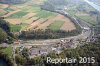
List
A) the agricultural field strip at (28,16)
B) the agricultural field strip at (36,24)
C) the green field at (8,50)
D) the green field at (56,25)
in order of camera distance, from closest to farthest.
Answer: the green field at (8,50) → the agricultural field strip at (36,24) → the green field at (56,25) → the agricultural field strip at (28,16)

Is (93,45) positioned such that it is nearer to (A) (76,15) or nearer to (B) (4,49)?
(B) (4,49)

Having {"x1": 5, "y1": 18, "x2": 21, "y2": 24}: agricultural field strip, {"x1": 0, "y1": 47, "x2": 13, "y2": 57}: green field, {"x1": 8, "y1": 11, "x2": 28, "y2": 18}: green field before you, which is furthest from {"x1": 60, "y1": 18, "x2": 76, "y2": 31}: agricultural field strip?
{"x1": 0, "y1": 47, "x2": 13, "y2": 57}: green field

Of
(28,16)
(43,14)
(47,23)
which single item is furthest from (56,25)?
(43,14)

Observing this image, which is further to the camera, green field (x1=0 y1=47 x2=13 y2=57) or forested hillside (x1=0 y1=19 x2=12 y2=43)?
forested hillside (x1=0 y1=19 x2=12 y2=43)

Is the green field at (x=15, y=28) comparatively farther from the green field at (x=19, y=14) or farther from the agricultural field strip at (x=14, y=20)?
the green field at (x=19, y=14)

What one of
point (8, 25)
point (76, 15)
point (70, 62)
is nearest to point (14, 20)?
point (8, 25)

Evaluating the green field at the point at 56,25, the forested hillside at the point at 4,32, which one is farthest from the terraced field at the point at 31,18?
the forested hillside at the point at 4,32

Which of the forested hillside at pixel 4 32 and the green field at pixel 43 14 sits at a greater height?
the forested hillside at pixel 4 32

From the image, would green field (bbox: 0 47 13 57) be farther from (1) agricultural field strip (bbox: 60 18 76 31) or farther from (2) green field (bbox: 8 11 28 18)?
(2) green field (bbox: 8 11 28 18)
